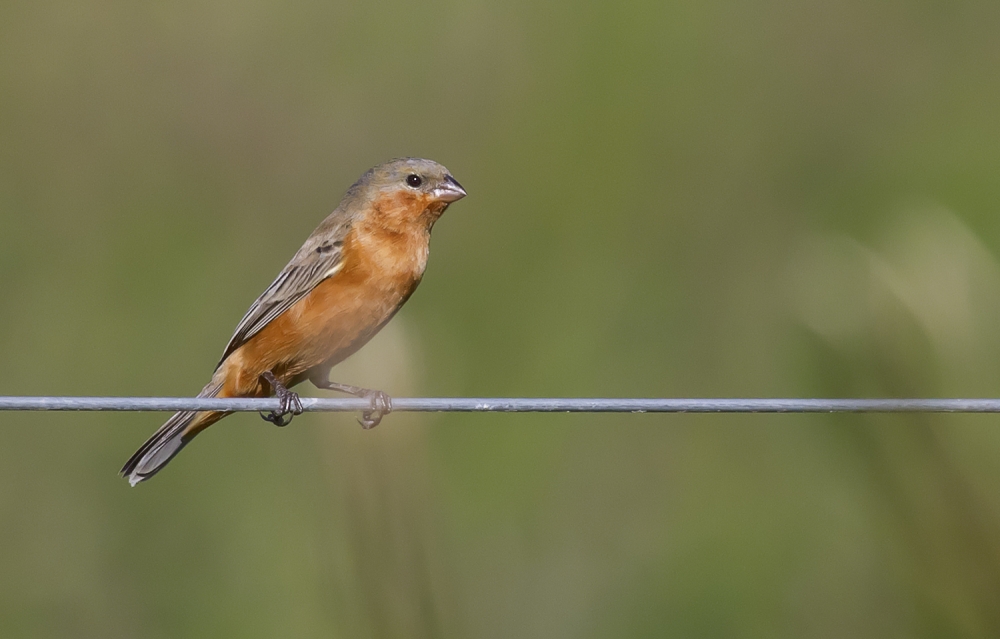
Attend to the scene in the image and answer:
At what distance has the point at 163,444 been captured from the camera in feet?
17.1

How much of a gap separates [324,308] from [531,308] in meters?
2.07

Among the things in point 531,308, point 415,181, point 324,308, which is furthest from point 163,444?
point 531,308

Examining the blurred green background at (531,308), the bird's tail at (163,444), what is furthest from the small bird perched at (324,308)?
the blurred green background at (531,308)

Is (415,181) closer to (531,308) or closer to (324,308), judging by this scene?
(324,308)

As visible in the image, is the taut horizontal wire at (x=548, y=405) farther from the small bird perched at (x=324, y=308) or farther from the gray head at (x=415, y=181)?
the gray head at (x=415, y=181)

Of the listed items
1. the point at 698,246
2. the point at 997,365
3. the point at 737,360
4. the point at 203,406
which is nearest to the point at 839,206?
the point at 698,246

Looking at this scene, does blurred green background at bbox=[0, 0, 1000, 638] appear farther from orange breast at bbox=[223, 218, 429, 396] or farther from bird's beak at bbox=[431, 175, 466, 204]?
bird's beak at bbox=[431, 175, 466, 204]

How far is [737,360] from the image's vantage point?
6.90m

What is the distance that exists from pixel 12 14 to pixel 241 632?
19.2ft

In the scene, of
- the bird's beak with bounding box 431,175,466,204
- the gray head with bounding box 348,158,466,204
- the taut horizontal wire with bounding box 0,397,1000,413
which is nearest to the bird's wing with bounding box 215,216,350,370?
the gray head with bounding box 348,158,466,204

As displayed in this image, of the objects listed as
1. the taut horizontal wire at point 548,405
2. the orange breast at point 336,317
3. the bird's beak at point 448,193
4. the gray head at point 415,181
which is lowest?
the taut horizontal wire at point 548,405

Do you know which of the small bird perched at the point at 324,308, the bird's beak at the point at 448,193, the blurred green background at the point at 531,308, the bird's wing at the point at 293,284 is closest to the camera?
the blurred green background at the point at 531,308

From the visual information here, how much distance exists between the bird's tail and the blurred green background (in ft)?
1.47

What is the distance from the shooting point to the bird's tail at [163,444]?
5.16 m
